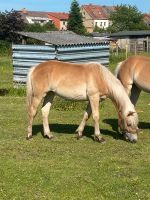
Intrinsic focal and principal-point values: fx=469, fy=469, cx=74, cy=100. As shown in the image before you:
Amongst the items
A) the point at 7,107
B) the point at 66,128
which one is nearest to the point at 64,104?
the point at 7,107

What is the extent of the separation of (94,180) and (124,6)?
115 meters

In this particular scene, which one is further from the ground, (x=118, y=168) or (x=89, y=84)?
(x=89, y=84)

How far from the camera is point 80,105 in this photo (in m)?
14.5

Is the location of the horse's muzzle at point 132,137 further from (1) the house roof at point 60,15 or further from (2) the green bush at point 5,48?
(1) the house roof at point 60,15

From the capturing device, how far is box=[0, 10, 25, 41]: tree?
190ft

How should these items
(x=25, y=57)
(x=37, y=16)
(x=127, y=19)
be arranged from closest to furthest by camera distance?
(x=25, y=57) < (x=127, y=19) < (x=37, y=16)

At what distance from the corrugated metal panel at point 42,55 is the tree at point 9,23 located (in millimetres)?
37425

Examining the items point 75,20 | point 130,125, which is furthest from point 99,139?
point 75,20

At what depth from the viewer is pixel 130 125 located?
969 cm

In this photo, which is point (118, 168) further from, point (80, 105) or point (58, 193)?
point (80, 105)

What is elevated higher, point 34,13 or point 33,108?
point 34,13

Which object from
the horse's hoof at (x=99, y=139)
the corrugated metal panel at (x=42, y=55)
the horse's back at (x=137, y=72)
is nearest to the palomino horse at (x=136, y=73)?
the horse's back at (x=137, y=72)

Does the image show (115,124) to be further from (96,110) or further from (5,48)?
(5,48)

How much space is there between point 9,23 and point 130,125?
50509 millimetres
